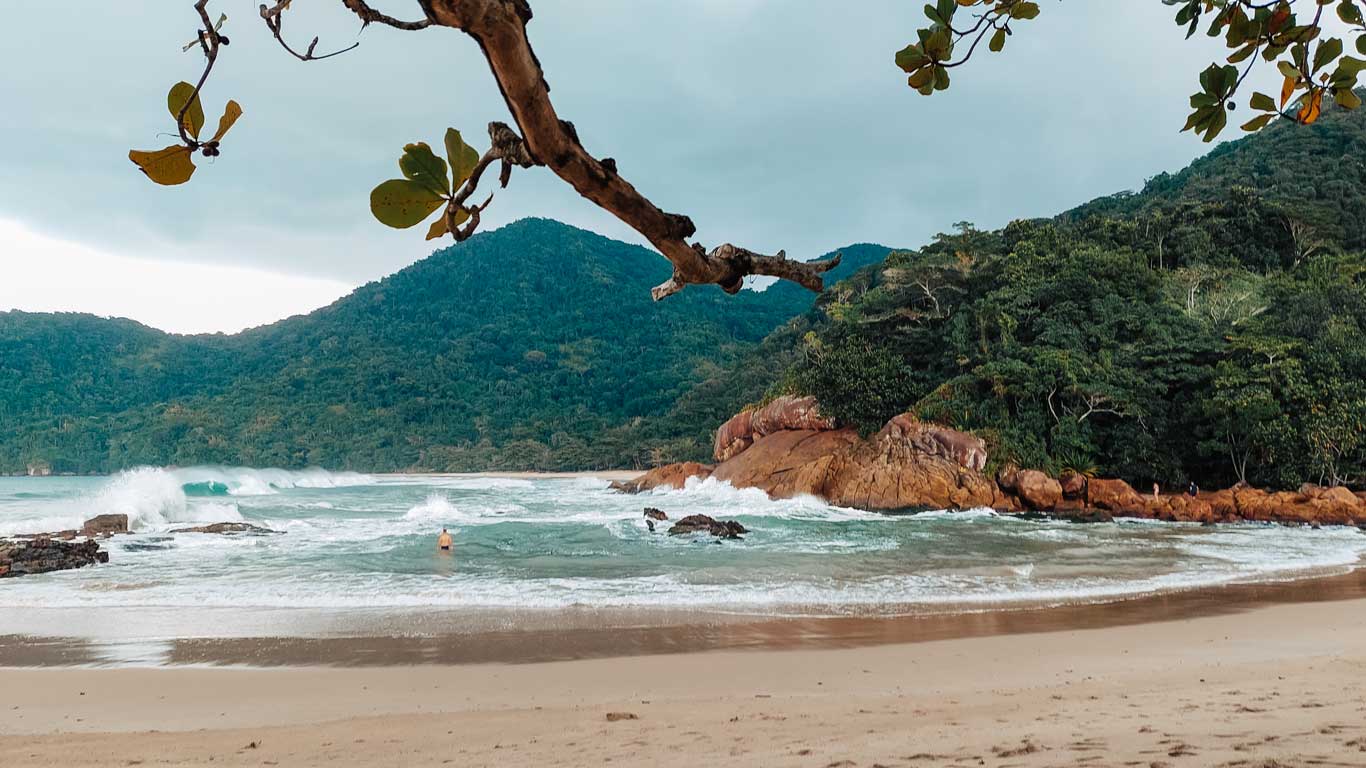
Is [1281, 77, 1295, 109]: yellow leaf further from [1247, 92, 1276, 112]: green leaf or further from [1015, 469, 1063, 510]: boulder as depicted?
[1015, 469, 1063, 510]: boulder

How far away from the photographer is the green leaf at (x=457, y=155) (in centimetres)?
98

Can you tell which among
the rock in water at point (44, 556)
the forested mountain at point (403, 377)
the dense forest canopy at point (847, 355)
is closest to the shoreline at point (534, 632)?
the rock in water at point (44, 556)

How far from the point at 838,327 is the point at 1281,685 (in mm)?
24724

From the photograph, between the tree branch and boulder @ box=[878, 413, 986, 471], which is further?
boulder @ box=[878, 413, 986, 471]

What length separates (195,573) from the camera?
11.1 meters

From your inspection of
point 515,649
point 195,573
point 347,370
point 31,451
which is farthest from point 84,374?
point 515,649

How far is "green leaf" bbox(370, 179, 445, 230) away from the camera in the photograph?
0.94 meters

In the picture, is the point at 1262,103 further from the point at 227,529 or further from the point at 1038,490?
the point at 1038,490

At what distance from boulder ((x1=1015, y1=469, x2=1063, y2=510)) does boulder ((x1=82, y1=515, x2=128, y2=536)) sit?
22.4 meters

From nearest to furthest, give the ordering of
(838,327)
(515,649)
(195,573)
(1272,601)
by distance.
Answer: (515,649) < (1272,601) < (195,573) < (838,327)

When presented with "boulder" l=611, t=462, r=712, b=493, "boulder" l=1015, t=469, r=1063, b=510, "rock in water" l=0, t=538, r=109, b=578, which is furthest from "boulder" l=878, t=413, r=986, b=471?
"rock in water" l=0, t=538, r=109, b=578

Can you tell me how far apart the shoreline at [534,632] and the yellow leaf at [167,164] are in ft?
20.0

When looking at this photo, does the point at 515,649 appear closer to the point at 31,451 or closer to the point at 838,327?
the point at 838,327

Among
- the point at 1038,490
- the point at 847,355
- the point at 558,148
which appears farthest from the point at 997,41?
the point at 847,355
